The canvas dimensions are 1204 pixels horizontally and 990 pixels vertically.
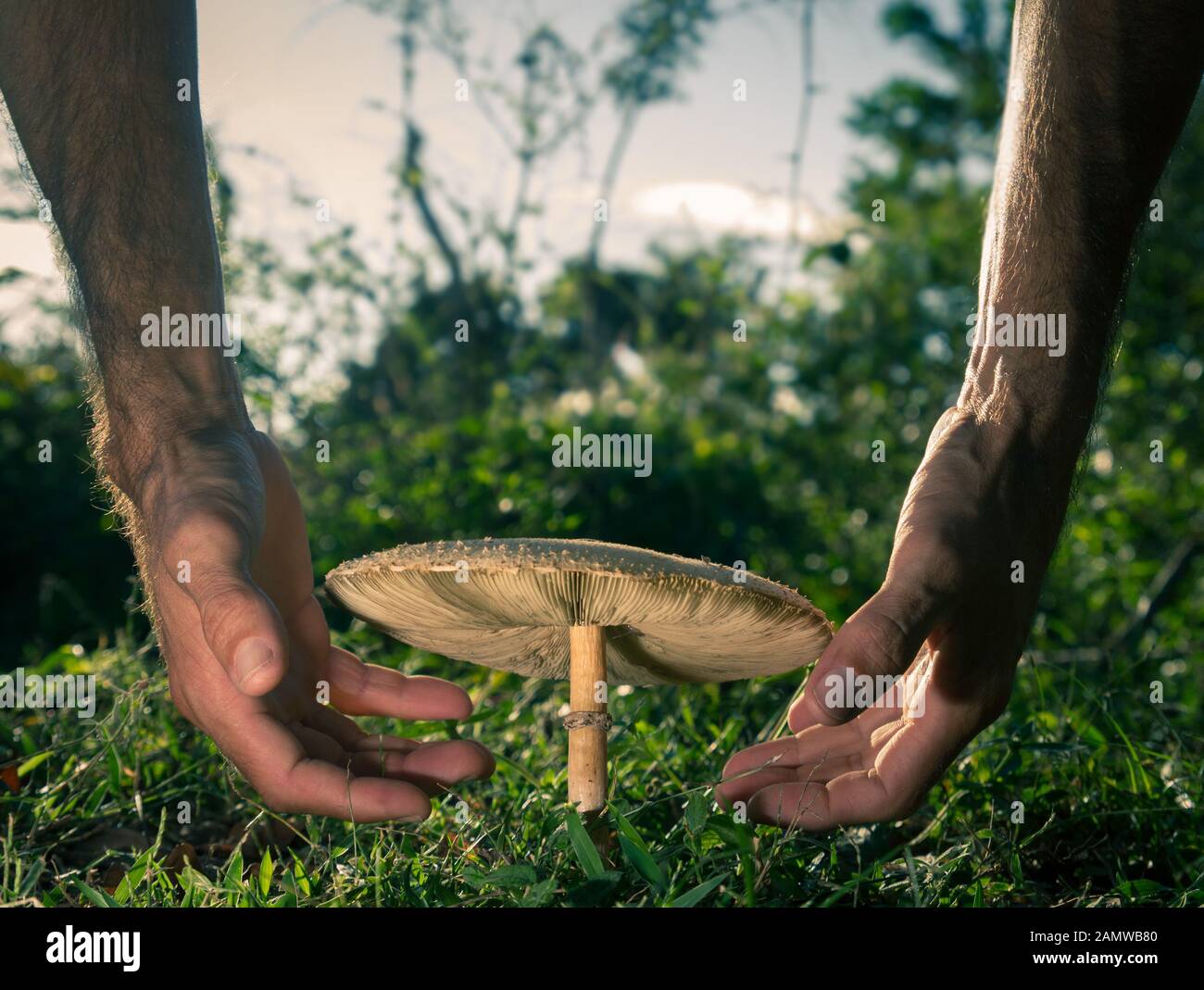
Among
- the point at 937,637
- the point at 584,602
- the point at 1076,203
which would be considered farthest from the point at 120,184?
the point at 1076,203

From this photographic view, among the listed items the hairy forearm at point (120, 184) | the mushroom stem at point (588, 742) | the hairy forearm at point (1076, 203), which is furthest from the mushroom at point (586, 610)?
the hairy forearm at point (1076, 203)

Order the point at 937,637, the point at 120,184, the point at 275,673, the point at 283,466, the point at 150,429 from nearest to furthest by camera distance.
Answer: the point at 275,673 → the point at 937,637 → the point at 150,429 → the point at 120,184 → the point at 283,466

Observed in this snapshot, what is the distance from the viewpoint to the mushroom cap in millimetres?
2092

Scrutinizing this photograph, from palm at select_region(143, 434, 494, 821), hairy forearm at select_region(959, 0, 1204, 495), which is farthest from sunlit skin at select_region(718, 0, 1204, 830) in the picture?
palm at select_region(143, 434, 494, 821)

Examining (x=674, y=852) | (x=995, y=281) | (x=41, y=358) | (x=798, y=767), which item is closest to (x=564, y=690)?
(x=798, y=767)

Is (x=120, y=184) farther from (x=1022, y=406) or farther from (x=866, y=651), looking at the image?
(x=1022, y=406)

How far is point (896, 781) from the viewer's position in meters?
2.37

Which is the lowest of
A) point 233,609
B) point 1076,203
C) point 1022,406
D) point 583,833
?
point 583,833

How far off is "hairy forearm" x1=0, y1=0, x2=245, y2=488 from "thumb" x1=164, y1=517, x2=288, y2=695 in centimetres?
53

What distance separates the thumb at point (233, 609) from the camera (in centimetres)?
189

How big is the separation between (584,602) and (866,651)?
710 mm

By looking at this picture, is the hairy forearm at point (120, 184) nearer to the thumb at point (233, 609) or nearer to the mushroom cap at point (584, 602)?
the thumb at point (233, 609)

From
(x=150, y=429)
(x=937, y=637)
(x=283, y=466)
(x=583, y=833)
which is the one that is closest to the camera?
(x=583, y=833)

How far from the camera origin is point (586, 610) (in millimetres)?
2436
